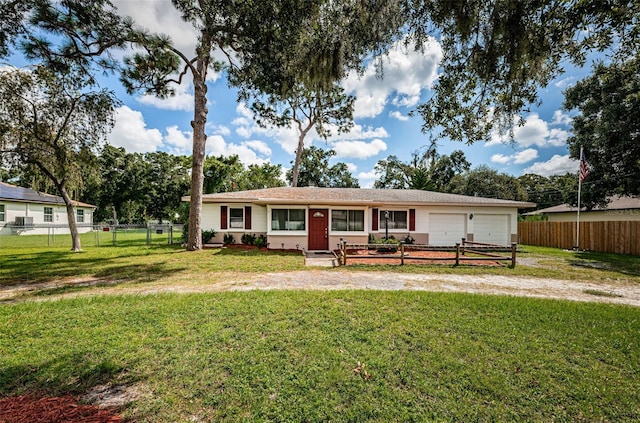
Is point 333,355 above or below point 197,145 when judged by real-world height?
below

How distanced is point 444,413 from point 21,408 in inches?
162

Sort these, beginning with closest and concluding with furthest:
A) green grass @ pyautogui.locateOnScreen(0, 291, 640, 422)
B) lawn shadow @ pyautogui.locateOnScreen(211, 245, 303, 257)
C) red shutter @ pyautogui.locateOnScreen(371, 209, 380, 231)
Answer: green grass @ pyautogui.locateOnScreen(0, 291, 640, 422) → lawn shadow @ pyautogui.locateOnScreen(211, 245, 303, 257) → red shutter @ pyautogui.locateOnScreen(371, 209, 380, 231)

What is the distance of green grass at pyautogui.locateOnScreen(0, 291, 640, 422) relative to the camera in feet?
8.73

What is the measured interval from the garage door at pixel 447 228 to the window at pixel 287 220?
26.0 feet

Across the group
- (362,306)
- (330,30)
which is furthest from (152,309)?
(330,30)

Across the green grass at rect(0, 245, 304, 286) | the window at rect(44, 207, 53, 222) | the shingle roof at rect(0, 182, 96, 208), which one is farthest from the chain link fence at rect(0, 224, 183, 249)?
the green grass at rect(0, 245, 304, 286)

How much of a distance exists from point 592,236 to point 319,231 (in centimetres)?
1580

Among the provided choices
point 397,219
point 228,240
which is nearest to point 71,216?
point 228,240

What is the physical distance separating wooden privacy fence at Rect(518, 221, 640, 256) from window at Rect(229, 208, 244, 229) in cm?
1996

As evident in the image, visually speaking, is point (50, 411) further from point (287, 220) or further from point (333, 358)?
point (287, 220)

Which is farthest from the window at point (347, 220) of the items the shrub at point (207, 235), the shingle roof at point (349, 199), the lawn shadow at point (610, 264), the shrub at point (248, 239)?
the lawn shadow at point (610, 264)

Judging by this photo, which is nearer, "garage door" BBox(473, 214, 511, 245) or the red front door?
the red front door

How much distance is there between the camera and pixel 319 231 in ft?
45.8

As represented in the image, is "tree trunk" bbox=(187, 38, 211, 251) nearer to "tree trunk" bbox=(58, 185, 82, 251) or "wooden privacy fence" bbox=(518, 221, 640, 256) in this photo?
"tree trunk" bbox=(58, 185, 82, 251)
